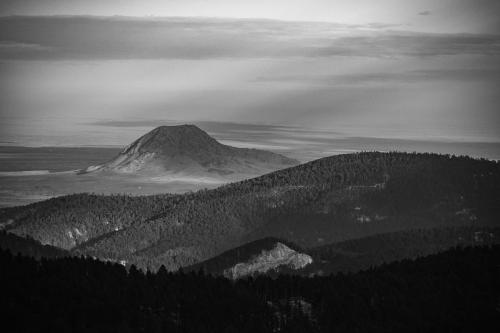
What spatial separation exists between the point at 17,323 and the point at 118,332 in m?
15.6

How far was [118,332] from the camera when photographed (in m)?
197

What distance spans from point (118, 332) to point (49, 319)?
453 inches

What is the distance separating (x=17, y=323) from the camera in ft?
641

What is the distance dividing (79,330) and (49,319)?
632 cm

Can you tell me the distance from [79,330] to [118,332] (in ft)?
19.8

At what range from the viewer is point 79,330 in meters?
196

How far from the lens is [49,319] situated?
19962 centimetres
